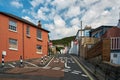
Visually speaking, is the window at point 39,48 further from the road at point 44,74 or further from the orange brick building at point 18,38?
the road at point 44,74

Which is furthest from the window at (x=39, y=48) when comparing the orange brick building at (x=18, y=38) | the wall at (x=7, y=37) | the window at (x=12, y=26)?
the window at (x=12, y=26)

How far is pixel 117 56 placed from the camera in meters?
22.4

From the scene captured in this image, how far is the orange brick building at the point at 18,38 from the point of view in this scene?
3067cm

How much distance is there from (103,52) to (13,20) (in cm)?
1809

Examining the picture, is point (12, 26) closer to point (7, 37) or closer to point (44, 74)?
point (7, 37)

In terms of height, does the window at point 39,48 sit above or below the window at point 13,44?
below

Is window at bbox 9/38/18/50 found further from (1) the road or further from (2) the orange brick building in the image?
(1) the road

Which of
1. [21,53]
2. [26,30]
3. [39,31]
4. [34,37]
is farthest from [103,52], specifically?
[39,31]

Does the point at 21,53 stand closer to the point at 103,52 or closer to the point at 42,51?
the point at 42,51

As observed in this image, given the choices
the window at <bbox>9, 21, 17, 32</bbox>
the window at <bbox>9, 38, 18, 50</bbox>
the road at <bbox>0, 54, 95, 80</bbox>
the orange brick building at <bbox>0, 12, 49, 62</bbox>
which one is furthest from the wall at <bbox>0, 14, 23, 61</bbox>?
the road at <bbox>0, 54, 95, 80</bbox>

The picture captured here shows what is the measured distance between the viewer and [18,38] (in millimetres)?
34594

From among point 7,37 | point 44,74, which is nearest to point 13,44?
point 7,37

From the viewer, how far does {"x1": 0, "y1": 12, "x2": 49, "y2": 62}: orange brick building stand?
101 ft

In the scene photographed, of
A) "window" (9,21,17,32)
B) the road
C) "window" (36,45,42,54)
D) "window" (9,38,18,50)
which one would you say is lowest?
the road
